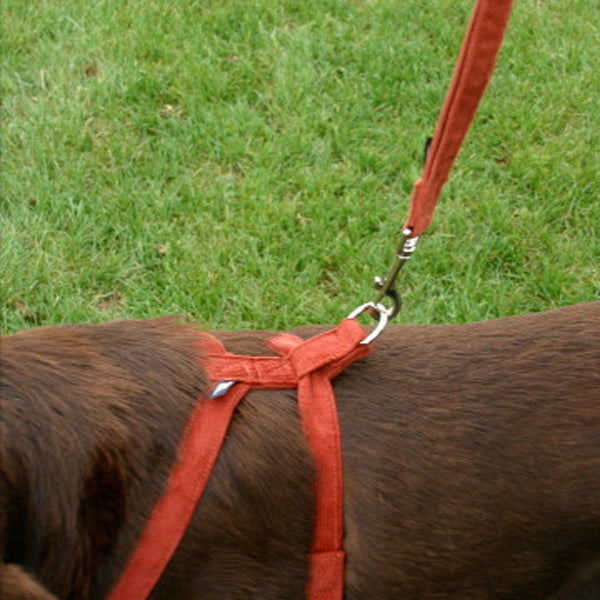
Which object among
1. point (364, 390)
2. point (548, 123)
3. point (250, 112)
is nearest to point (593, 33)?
point (548, 123)

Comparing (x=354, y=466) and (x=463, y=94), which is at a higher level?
(x=463, y=94)

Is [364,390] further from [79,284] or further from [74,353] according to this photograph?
[79,284]

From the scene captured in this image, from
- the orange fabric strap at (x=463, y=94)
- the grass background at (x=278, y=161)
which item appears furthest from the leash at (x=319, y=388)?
the grass background at (x=278, y=161)

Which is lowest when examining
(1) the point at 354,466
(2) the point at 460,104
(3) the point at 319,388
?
(1) the point at 354,466

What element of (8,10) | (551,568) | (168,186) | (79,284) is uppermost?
(8,10)

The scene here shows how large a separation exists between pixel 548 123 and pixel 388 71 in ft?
2.92

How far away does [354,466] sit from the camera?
1956 mm

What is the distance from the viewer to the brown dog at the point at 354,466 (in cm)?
177

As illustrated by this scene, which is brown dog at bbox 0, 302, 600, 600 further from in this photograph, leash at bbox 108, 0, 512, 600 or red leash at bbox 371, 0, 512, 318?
red leash at bbox 371, 0, 512, 318

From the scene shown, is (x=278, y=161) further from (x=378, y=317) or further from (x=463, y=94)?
(x=463, y=94)

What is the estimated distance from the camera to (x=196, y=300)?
12.2 feet

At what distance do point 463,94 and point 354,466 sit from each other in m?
0.83

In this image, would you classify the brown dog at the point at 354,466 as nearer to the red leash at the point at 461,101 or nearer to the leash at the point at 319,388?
the leash at the point at 319,388

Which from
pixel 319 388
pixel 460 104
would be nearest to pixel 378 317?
pixel 319 388
